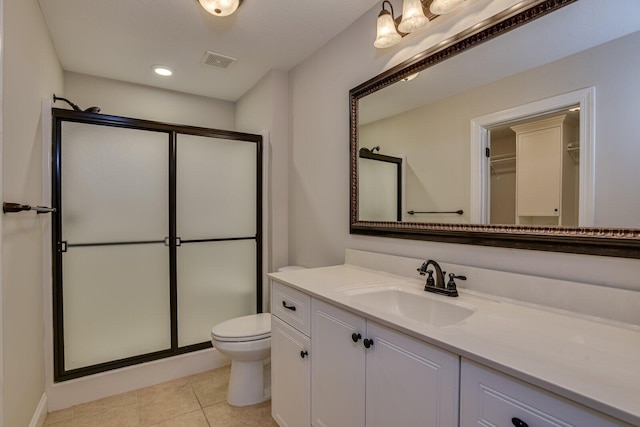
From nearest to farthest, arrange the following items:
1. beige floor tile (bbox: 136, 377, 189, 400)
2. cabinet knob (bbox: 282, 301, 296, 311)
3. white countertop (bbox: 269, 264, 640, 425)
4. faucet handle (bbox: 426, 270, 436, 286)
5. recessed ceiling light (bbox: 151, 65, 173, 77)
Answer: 1. white countertop (bbox: 269, 264, 640, 425)
2. faucet handle (bbox: 426, 270, 436, 286)
3. cabinet knob (bbox: 282, 301, 296, 311)
4. beige floor tile (bbox: 136, 377, 189, 400)
5. recessed ceiling light (bbox: 151, 65, 173, 77)

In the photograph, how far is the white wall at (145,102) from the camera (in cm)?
273

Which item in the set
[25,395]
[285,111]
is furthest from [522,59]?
[25,395]

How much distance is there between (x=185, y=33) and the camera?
7.00 feet

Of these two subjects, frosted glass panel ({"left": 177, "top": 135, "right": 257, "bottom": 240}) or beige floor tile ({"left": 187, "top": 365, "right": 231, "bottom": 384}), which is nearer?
beige floor tile ({"left": 187, "top": 365, "right": 231, "bottom": 384})

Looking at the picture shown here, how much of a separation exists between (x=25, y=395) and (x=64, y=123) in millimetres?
1545

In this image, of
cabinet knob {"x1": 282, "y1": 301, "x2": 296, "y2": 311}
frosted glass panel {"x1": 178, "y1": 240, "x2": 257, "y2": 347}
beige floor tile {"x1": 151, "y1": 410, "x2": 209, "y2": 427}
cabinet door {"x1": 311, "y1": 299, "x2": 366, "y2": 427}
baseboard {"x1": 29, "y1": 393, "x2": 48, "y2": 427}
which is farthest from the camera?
frosted glass panel {"x1": 178, "y1": 240, "x2": 257, "y2": 347}

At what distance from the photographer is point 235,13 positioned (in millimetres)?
1929

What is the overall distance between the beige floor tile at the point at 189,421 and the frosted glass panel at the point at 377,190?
59.7 inches

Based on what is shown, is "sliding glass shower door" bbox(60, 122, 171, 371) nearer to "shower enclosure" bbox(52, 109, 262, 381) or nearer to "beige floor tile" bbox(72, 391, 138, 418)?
"shower enclosure" bbox(52, 109, 262, 381)

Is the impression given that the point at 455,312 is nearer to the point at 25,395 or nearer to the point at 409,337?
the point at 409,337

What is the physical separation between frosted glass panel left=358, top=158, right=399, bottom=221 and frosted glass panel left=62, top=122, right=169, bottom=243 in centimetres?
148

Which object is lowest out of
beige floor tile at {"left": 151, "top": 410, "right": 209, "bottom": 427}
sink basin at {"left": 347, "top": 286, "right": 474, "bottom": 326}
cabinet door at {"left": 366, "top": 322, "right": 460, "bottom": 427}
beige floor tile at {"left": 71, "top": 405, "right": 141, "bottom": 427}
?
beige floor tile at {"left": 71, "top": 405, "right": 141, "bottom": 427}

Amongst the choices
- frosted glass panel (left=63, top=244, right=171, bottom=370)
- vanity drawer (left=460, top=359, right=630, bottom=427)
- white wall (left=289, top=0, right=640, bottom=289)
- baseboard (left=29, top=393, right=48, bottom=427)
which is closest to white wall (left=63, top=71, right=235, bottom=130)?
white wall (left=289, top=0, right=640, bottom=289)

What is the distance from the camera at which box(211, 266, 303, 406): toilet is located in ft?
6.35
